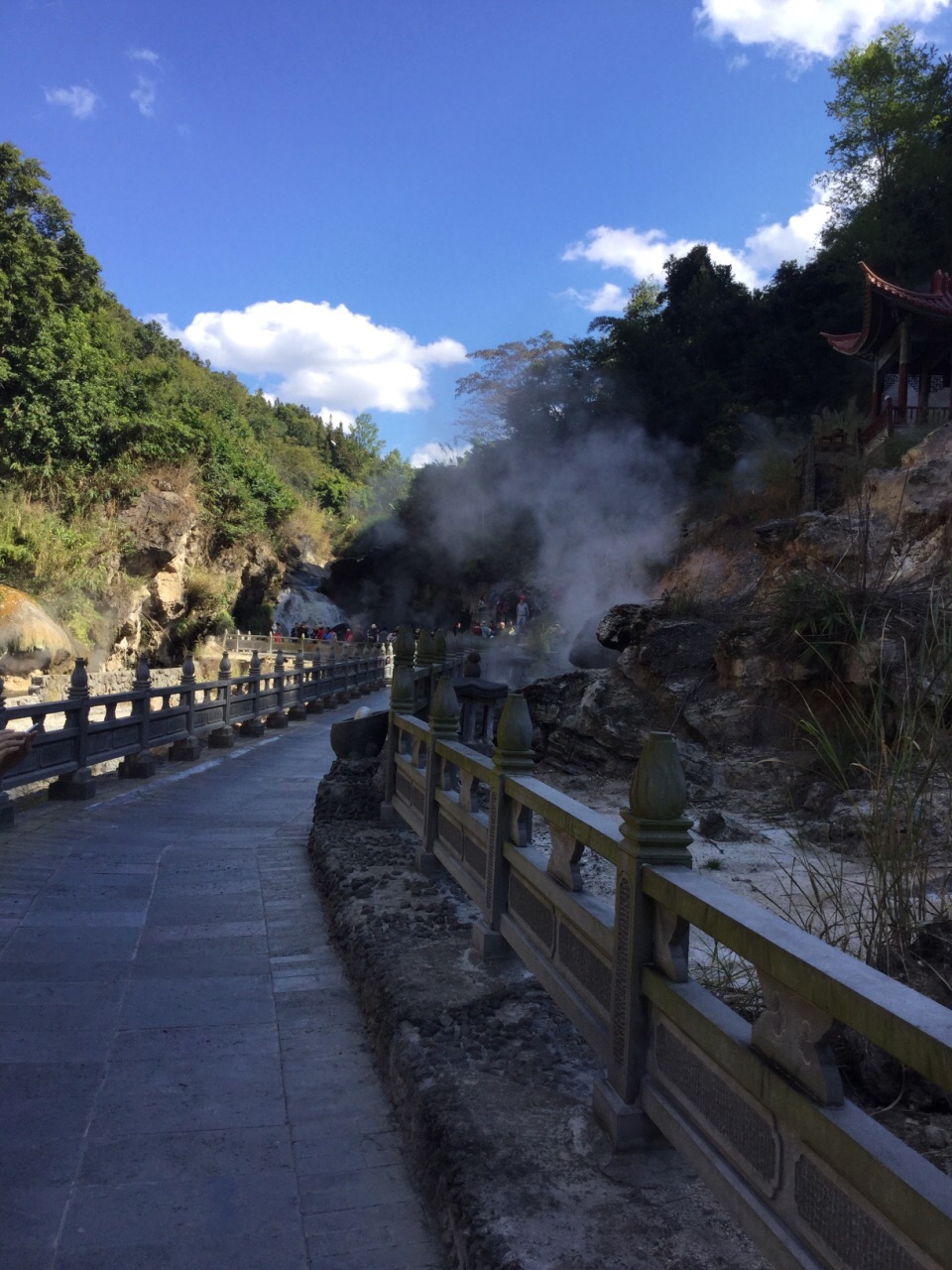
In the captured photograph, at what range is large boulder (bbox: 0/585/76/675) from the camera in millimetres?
15978

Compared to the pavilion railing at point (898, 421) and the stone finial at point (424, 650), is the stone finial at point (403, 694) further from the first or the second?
the pavilion railing at point (898, 421)

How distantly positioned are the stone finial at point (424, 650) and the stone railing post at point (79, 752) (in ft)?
9.95

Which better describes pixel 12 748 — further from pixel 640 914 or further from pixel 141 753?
pixel 141 753

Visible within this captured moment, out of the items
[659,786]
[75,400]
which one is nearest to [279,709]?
[75,400]

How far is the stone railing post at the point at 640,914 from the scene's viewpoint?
2.03 m

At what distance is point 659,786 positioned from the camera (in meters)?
2.04

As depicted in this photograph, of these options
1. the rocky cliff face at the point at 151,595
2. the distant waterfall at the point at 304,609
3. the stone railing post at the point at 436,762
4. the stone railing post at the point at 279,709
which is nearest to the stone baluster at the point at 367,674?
the rocky cliff face at the point at 151,595

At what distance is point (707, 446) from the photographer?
85.9 feet

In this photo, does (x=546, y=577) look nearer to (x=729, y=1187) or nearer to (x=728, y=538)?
(x=728, y=538)

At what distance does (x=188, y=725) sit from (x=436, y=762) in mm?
6737

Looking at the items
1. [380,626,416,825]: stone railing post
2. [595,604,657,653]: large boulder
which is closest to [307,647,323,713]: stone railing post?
[595,604,657,653]: large boulder

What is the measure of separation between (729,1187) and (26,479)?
21.3 m

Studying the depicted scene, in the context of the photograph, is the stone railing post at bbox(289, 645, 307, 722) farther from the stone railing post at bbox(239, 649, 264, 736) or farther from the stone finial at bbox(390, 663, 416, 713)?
the stone finial at bbox(390, 663, 416, 713)

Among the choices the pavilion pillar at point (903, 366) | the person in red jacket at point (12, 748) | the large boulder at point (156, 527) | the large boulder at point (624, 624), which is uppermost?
the pavilion pillar at point (903, 366)
